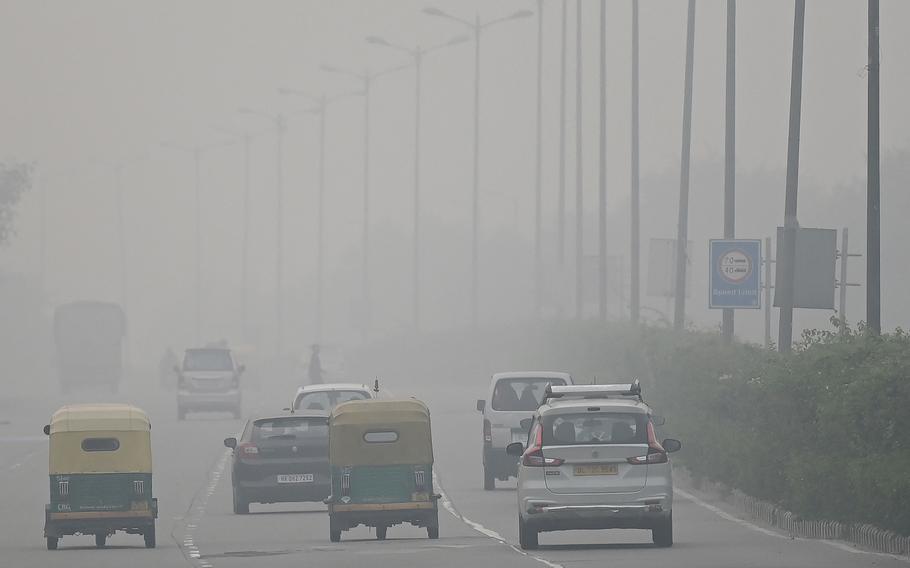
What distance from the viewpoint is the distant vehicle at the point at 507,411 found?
1358 inches

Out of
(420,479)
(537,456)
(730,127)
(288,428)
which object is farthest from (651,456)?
(730,127)

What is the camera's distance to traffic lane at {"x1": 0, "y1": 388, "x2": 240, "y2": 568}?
955 inches

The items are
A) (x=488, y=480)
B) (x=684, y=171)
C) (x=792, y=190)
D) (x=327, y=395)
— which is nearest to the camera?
(x=488, y=480)

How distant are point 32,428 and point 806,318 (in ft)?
179

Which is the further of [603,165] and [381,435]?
[603,165]

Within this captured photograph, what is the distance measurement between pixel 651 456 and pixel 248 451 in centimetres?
946

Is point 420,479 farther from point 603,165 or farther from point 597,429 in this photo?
point 603,165

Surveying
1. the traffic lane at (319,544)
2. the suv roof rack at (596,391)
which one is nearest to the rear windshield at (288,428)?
the traffic lane at (319,544)

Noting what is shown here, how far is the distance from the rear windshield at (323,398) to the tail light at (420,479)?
11204 mm

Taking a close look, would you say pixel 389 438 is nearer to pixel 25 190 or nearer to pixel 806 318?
pixel 25 190

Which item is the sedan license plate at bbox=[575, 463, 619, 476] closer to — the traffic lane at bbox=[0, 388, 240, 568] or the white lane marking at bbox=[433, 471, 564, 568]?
the white lane marking at bbox=[433, 471, 564, 568]

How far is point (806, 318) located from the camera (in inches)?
4259

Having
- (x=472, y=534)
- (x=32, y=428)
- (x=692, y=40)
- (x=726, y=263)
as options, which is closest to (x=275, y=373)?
(x=32, y=428)

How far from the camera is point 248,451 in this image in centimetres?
3134
